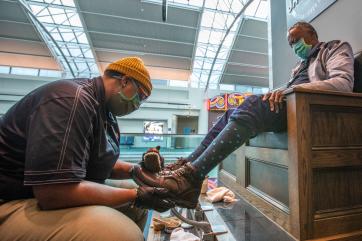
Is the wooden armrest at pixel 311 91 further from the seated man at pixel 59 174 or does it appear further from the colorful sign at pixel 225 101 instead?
the colorful sign at pixel 225 101

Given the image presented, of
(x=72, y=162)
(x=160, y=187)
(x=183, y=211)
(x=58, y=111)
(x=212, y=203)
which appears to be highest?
(x=58, y=111)

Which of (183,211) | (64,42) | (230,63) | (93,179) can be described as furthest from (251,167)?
(64,42)

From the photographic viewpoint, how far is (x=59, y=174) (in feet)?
2.06

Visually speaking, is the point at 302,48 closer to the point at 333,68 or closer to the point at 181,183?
the point at 333,68

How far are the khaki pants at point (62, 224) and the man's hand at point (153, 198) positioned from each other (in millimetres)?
124

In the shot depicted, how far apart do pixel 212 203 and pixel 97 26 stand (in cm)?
818

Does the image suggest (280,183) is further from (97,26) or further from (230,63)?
(230,63)

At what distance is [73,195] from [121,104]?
0.45 metres

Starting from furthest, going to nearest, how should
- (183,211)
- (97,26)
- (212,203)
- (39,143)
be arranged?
(97,26) < (183,211) < (212,203) < (39,143)

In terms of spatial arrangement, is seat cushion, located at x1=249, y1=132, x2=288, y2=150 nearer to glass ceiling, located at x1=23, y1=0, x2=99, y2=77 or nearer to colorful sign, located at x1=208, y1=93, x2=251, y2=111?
colorful sign, located at x1=208, y1=93, x2=251, y2=111

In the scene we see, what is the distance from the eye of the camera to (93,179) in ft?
2.93

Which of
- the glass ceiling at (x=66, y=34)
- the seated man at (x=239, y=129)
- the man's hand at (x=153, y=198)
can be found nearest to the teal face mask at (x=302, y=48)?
the seated man at (x=239, y=129)

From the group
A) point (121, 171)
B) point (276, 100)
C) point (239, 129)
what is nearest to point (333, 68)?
point (276, 100)

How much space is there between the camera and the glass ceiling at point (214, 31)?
7.06 m
